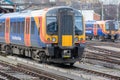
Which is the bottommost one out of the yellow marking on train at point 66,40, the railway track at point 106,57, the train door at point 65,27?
the railway track at point 106,57

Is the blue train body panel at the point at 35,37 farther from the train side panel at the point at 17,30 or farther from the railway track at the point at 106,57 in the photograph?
the railway track at the point at 106,57

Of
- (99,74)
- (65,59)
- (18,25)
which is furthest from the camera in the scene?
(18,25)

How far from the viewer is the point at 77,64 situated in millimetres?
20344

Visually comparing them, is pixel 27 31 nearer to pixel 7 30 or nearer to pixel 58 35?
pixel 58 35

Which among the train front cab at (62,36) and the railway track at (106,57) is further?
the railway track at (106,57)

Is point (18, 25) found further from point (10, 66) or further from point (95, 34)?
point (95, 34)

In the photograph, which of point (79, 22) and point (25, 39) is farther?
point (25, 39)

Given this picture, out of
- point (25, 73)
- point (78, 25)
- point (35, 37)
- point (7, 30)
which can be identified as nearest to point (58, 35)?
point (78, 25)

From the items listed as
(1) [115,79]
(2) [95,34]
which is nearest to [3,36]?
(1) [115,79]

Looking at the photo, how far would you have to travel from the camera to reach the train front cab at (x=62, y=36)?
60.0 ft

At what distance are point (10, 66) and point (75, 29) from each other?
3574 millimetres

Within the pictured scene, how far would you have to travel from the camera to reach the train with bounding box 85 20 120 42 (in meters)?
48.6

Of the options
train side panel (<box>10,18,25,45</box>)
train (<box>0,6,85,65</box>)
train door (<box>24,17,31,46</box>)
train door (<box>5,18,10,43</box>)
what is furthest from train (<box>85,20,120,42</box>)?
train (<box>0,6,85,65</box>)

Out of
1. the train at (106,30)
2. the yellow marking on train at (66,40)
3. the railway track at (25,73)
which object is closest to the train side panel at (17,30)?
the railway track at (25,73)
